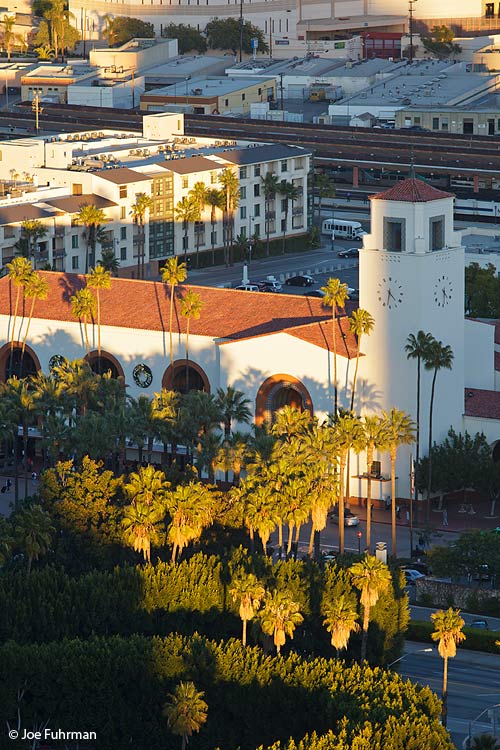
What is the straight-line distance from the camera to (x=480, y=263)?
575ft

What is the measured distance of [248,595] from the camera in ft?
308

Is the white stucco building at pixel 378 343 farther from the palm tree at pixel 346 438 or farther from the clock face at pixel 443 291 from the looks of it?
the palm tree at pixel 346 438

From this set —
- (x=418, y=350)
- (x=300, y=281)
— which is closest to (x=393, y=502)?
(x=418, y=350)

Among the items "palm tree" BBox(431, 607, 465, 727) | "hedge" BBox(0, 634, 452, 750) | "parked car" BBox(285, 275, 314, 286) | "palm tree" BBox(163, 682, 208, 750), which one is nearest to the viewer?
"palm tree" BBox(163, 682, 208, 750)

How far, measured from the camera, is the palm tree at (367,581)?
316ft

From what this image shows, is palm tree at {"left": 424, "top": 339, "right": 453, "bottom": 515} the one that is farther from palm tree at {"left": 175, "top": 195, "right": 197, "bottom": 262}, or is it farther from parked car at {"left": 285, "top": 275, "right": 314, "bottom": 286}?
palm tree at {"left": 175, "top": 195, "right": 197, "bottom": 262}

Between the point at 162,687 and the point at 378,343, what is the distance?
39048mm

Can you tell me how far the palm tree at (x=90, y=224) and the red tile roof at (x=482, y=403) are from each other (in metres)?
51.5

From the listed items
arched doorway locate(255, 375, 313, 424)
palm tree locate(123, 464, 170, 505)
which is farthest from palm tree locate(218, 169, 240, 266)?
palm tree locate(123, 464, 170, 505)

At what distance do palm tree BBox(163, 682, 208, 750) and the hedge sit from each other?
273cm

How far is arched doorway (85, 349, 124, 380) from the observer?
138m

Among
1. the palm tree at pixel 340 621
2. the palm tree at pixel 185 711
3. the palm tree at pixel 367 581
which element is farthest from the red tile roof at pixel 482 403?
the palm tree at pixel 185 711

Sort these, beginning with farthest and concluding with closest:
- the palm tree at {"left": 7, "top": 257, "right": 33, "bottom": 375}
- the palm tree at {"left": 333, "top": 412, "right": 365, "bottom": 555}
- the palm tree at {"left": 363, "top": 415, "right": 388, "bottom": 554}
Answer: the palm tree at {"left": 7, "top": 257, "right": 33, "bottom": 375} < the palm tree at {"left": 363, "top": 415, "right": 388, "bottom": 554} < the palm tree at {"left": 333, "top": 412, "right": 365, "bottom": 555}

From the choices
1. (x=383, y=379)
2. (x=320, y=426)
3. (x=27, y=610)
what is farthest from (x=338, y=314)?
(x=27, y=610)
